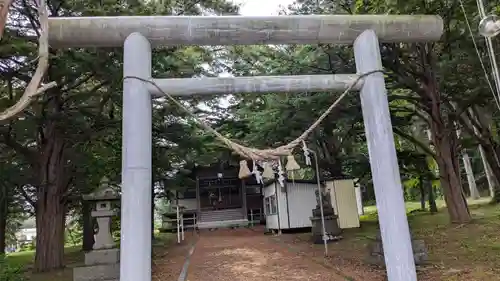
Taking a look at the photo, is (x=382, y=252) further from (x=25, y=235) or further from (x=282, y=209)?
(x=25, y=235)

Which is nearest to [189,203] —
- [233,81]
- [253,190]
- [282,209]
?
[253,190]

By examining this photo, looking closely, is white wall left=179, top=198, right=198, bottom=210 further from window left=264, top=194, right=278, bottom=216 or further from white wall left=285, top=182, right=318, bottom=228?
white wall left=285, top=182, right=318, bottom=228

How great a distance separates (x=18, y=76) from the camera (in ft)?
26.6

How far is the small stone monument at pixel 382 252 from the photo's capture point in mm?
6969

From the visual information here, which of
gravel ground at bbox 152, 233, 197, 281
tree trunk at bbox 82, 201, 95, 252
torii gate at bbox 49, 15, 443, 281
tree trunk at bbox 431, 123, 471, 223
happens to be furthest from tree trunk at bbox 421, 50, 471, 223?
tree trunk at bbox 82, 201, 95, 252

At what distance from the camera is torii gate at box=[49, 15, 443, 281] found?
373 cm

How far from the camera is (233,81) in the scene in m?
4.16

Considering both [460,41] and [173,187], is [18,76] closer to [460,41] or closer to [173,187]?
[173,187]

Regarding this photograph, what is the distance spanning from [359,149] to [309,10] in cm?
1101

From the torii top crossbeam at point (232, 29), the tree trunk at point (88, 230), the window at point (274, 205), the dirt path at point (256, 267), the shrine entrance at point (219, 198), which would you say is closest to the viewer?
the torii top crossbeam at point (232, 29)

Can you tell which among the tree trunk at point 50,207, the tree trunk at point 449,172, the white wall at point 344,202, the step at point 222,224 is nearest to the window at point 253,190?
the step at point 222,224

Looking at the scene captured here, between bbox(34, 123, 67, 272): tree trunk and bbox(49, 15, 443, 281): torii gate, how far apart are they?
6.92 metres

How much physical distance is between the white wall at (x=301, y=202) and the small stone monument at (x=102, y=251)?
10744 mm

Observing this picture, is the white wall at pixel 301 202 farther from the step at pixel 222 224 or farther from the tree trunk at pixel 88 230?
the tree trunk at pixel 88 230
